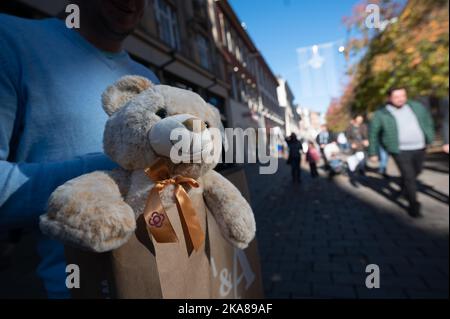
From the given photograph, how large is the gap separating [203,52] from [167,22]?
0.19m

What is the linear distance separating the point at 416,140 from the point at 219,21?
3.68 m

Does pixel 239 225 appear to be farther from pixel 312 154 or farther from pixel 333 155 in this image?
pixel 333 155

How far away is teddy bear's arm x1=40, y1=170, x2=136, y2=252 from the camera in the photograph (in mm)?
426

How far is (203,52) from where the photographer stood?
3.28 feet

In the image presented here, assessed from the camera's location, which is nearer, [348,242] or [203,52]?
[203,52]

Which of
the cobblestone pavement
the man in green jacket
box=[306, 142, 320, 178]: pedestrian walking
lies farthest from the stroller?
the man in green jacket

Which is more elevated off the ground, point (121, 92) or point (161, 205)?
point (121, 92)

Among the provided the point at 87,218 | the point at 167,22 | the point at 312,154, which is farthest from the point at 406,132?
the point at 87,218

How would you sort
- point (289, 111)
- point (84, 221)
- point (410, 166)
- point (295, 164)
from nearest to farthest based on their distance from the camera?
point (84, 221) < point (289, 111) < point (295, 164) < point (410, 166)

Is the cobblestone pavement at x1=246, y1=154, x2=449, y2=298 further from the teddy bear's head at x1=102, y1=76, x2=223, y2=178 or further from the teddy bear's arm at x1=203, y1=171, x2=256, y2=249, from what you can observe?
the teddy bear's head at x1=102, y1=76, x2=223, y2=178

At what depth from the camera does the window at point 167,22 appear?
0.76 meters

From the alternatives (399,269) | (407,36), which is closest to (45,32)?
(399,269)

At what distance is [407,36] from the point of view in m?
4.59
